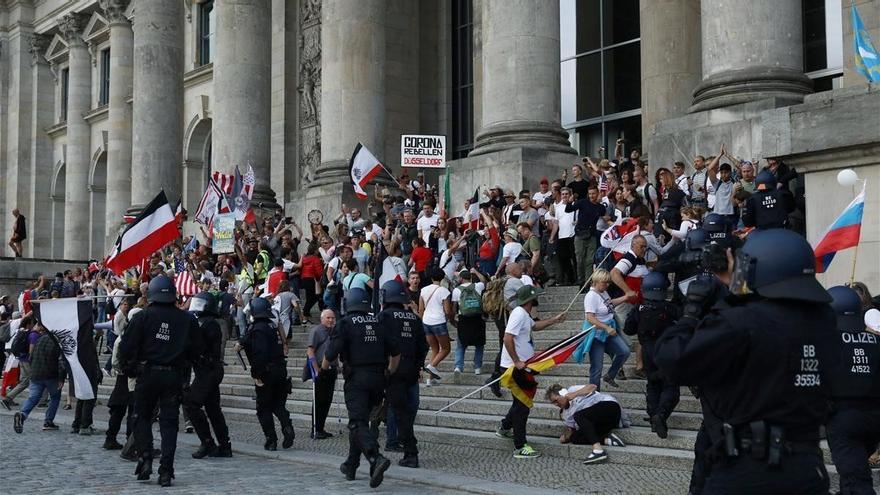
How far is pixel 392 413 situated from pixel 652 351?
2779 millimetres

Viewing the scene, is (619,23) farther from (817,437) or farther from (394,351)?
(817,437)

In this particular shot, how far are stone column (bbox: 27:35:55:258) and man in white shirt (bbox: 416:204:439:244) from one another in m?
30.1

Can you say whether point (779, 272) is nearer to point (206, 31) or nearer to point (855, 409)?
point (855, 409)

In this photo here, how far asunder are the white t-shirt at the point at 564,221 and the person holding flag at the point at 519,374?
4554 millimetres

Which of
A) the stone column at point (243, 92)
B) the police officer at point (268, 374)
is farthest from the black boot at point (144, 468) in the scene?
the stone column at point (243, 92)

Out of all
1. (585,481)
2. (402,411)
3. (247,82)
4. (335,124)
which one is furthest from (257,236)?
(585,481)

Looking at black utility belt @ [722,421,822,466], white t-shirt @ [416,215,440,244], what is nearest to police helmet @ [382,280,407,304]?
black utility belt @ [722,421,822,466]

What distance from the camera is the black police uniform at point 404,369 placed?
10.5 meters

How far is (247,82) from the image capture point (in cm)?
2753

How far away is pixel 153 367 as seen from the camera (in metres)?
10.0

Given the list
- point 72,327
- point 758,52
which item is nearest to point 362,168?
point 758,52

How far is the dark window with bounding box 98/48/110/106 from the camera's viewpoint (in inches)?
1667

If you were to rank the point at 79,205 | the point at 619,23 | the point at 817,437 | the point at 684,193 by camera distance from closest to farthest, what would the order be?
the point at 817,437 → the point at 684,193 → the point at 619,23 → the point at 79,205

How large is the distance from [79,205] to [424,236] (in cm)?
2784
